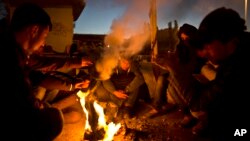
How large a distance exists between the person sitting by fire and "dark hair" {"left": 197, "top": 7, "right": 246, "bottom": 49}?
4.17 m

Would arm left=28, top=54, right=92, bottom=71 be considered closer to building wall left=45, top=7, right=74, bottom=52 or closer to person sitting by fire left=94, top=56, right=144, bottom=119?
person sitting by fire left=94, top=56, right=144, bottom=119

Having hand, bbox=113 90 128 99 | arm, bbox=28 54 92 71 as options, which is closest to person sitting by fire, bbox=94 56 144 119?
hand, bbox=113 90 128 99

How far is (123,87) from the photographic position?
756cm

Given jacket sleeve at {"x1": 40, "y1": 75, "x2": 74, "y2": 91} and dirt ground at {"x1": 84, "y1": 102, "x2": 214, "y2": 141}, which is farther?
dirt ground at {"x1": 84, "y1": 102, "x2": 214, "y2": 141}

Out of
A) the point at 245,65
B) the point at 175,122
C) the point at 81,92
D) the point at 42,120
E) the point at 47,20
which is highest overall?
the point at 47,20

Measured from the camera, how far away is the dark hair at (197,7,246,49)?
2438 mm

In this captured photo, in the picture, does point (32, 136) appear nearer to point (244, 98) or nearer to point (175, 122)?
point (244, 98)

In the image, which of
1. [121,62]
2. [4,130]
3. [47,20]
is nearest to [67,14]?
[121,62]

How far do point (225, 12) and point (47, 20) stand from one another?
180cm

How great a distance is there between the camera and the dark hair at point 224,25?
8.00ft

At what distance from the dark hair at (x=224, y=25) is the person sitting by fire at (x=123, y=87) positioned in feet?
13.7

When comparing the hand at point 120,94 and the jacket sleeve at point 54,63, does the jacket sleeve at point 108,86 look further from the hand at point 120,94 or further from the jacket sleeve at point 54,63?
the jacket sleeve at point 54,63

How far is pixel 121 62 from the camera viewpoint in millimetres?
7078

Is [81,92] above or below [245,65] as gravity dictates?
below
